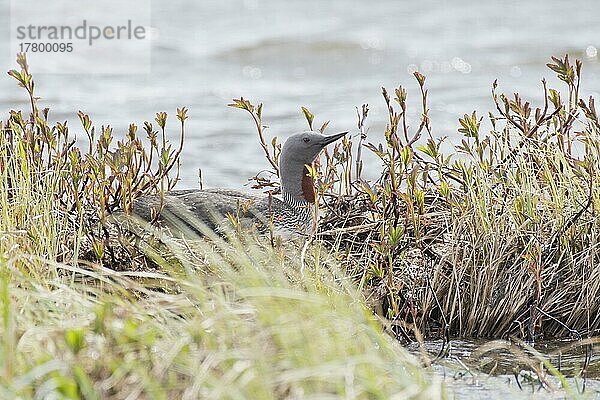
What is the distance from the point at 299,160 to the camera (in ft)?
21.5

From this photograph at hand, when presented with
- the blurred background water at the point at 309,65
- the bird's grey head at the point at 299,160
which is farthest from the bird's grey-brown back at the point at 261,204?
the blurred background water at the point at 309,65

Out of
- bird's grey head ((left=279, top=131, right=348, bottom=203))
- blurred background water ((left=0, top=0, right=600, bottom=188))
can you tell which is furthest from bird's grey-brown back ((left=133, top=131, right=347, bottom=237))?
blurred background water ((left=0, top=0, right=600, bottom=188))

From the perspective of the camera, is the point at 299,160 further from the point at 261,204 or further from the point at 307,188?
the point at 261,204

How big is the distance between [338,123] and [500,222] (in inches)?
306

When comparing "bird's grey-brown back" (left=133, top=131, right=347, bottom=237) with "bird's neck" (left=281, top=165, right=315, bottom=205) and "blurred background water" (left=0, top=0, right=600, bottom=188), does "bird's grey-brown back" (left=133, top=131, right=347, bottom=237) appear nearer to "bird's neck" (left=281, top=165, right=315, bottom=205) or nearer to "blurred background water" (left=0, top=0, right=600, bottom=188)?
"bird's neck" (left=281, top=165, right=315, bottom=205)

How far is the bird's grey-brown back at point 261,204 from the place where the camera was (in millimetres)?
6102

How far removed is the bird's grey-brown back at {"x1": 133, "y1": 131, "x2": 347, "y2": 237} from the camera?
6.10 metres

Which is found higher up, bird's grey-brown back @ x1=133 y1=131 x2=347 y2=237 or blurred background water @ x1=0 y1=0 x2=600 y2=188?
blurred background water @ x1=0 y1=0 x2=600 y2=188

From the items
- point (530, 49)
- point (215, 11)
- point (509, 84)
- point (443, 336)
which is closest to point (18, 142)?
point (443, 336)

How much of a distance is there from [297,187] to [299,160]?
6.3 inches

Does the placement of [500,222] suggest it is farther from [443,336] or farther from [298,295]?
[298,295]

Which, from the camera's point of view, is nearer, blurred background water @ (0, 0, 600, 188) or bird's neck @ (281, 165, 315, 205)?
bird's neck @ (281, 165, 315, 205)

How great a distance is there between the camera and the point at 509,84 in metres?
15.5

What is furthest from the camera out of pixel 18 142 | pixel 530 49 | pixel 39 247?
pixel 530 49
